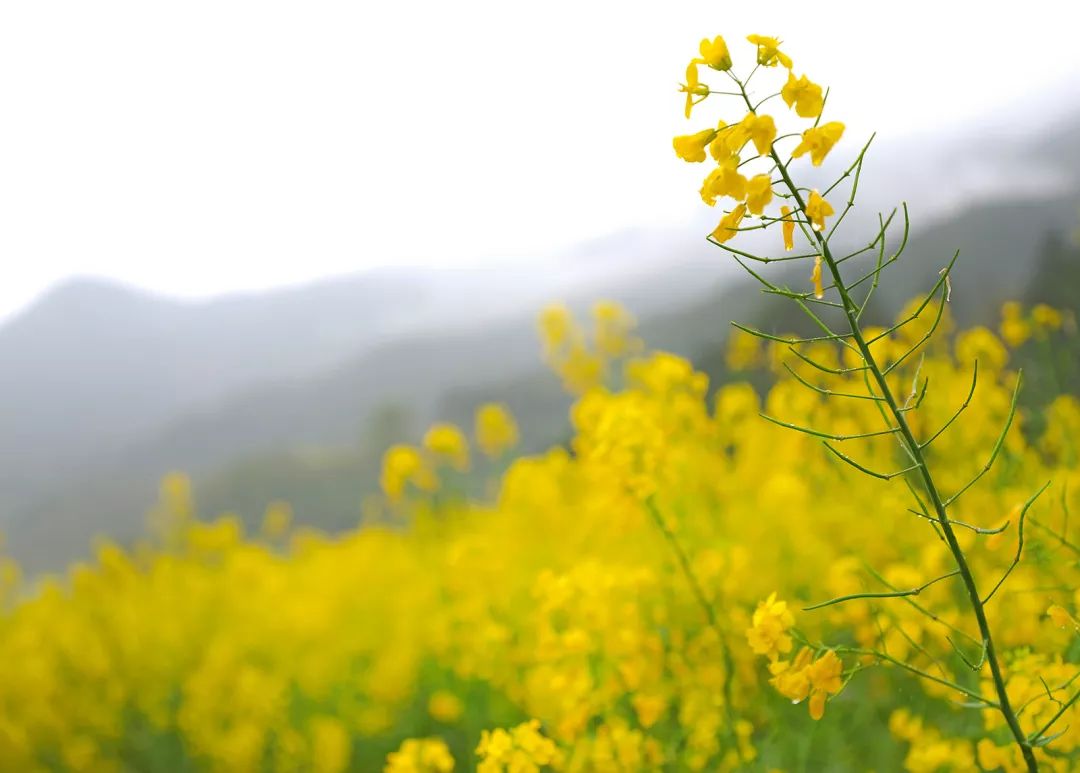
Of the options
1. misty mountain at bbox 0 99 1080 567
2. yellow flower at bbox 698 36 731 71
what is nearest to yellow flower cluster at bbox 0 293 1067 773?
yellow flower at bbox 698 36 731 71

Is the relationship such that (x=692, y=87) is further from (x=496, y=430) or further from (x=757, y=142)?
(x=496, y=430)

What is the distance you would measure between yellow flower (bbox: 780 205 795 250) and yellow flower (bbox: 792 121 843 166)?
4 centimetres

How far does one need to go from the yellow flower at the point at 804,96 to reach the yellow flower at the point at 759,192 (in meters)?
0.06

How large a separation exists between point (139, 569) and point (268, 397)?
131 cm

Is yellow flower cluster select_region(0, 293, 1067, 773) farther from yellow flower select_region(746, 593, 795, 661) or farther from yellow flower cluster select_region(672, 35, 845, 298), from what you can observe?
yellow flower cluster select_region(672, 35, 845, 298)

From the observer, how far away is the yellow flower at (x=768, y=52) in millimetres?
669

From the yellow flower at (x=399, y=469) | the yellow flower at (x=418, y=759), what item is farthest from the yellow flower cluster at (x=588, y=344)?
the yellow flower at (x=418, y=759)

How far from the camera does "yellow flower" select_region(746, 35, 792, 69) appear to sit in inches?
26.3

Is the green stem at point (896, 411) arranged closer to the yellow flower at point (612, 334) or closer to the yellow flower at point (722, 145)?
the yellow flower at point (722, 145)

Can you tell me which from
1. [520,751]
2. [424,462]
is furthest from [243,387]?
[520,751]

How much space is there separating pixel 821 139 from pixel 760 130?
0.18 ft

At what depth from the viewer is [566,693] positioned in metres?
1.18

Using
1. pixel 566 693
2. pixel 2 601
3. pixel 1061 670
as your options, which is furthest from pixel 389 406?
pixel 1061 670

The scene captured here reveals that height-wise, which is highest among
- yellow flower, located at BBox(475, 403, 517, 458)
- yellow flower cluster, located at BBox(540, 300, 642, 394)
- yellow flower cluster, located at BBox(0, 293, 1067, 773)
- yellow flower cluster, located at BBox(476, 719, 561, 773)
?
yellow flower cluster, located at BBox(540, 300, 642, 394)
